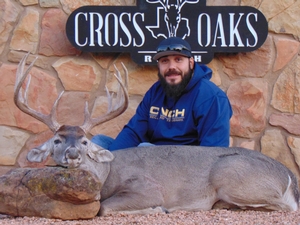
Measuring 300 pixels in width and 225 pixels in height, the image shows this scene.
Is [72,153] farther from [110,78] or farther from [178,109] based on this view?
[110,78]

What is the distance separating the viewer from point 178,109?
5879 millimetres

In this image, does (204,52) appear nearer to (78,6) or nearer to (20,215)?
(78,6)

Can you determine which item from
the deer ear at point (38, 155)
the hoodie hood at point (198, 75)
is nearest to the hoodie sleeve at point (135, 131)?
the hoodie hood at point (198, 75)

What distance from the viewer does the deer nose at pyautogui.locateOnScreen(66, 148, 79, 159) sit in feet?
15.9

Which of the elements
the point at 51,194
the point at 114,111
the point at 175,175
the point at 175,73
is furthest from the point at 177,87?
the point at 51,194

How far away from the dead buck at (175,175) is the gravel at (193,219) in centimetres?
20

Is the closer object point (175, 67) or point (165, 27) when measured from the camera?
point (175, 67)

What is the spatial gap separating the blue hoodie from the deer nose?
114 centimetres

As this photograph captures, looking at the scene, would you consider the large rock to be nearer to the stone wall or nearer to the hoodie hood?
the hoodie hood

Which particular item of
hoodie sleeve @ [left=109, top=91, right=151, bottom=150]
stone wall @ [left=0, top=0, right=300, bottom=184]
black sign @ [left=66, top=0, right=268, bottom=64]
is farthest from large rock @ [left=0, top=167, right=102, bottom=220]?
black sign @ [left=66, top=0, right=268, bottom=64]

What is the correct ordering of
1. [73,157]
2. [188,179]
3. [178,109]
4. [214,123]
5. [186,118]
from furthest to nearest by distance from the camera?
[178,109] < [186,118] < [214,123] < [188,179] < [73,157]

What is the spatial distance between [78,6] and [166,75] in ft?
4.50

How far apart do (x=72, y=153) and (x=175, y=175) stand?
0.85 meters

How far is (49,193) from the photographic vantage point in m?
4.51
